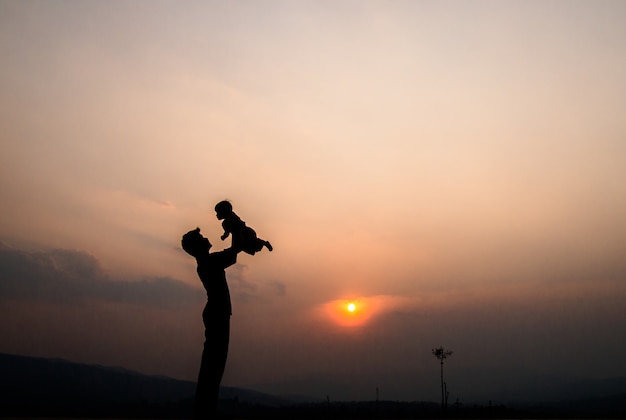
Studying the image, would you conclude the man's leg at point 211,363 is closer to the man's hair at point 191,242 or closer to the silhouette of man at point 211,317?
the silhouette of man at point 211,317

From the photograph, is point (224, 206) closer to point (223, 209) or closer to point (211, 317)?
point (223, 209)

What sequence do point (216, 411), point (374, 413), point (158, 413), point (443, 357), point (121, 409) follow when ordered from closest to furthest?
point (216, 411) → point (374, 413) → point (443, 357) → point (158, 413) → point (121, 409)

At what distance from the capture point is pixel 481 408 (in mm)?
81812

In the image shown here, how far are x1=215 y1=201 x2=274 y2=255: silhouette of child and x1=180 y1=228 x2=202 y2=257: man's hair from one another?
329 mm

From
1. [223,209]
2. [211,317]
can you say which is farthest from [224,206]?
[211,317]

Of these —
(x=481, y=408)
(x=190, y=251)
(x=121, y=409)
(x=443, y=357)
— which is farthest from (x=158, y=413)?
(x=190, y=251)

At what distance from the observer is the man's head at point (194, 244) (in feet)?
21.6

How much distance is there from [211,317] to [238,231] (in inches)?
38.3

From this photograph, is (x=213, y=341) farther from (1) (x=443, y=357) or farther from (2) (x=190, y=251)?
(1) (x=443, y=357)

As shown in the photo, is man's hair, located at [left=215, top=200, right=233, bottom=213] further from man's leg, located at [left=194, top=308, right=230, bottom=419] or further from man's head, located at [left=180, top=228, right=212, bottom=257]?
man's leg, located at [left=194, top=308, right=230, bottom=419]

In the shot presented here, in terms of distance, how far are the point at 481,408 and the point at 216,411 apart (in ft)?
275

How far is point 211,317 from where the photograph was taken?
629 cm

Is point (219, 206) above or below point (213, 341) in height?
above

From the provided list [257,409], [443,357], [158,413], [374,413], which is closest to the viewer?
[374,413]
